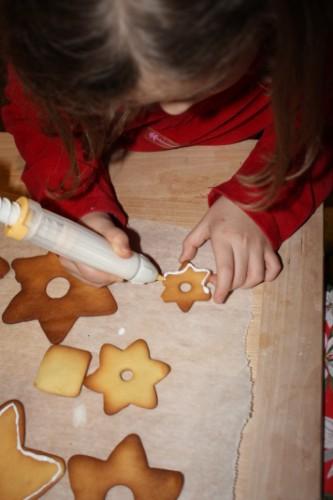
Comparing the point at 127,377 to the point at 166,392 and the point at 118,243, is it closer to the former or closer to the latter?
the point at 166,392

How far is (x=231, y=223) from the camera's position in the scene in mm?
620

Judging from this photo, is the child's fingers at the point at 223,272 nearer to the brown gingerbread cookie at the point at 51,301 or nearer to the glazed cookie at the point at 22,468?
the brown gingerbread cookie at the point at 51,301

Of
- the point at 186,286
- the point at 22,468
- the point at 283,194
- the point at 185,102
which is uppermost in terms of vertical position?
the point at 185,102

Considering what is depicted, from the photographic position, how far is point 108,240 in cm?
58

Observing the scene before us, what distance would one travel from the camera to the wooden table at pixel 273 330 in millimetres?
488

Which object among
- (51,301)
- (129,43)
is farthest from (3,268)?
(129,43)

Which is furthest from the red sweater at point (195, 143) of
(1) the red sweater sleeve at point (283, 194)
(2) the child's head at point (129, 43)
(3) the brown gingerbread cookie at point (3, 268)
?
(2) the child's head at point (129, 43)

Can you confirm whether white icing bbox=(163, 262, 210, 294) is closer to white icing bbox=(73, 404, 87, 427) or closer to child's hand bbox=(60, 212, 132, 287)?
child's hand bbox=(60, 212, 132, 287)

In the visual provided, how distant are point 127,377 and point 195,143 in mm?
362

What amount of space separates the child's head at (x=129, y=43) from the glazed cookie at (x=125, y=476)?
14.7 inches

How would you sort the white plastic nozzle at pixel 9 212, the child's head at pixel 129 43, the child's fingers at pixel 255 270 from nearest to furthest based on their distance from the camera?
the child's head at pixel 129 43
the white plastic nozzle at pixel 9 212
the child's fingers at pixel 255 270

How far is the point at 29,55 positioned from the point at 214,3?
0.49ft

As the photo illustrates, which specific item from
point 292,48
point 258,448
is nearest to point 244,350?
point 258,448

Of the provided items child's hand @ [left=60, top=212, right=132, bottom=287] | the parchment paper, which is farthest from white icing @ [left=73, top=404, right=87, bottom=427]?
child's hand @ [left=60, top=212, right=132, bottom=287]
